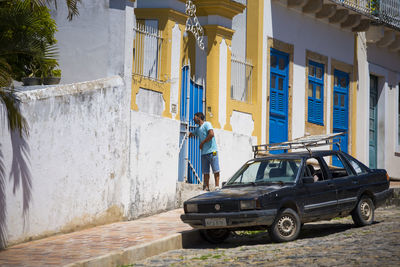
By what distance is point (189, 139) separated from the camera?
1683cm

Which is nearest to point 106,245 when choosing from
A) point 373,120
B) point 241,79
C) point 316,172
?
point 316,172

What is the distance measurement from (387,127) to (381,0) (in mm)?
4365

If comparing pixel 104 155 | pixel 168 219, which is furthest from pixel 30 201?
pixel 168 219

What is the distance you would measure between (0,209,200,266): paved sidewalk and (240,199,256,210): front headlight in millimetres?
1158

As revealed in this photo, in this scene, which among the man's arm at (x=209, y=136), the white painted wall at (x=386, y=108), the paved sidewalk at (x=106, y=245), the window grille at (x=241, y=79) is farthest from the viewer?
the white painted wall at (x=386, y=108)

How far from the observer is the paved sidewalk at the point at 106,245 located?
965cm

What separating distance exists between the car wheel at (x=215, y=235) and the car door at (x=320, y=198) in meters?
1.33

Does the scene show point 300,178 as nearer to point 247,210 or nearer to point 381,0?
point 247,210

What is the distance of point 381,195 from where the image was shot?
13242 millimetres

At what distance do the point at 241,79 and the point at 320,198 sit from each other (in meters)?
7.69

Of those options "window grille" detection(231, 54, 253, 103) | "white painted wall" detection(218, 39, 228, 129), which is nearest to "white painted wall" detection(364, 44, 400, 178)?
"window grille" detection(231, 54, 253, 103)

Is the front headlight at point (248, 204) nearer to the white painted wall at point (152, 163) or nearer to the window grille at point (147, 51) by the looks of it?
the white painted wall at point (152, 163)

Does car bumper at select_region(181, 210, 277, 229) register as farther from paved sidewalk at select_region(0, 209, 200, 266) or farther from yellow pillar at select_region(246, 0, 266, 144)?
yellow pillar at select_region(246, 0, 266, 144)

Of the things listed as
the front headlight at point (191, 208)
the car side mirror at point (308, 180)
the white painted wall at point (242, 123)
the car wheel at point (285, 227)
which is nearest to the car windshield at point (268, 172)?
the car side mirror at point (308, 180)
